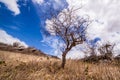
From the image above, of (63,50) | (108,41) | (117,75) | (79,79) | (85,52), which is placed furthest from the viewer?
(108,41)

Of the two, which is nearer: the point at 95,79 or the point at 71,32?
the point at 95,79

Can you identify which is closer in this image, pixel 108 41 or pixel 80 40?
pixel 80 40

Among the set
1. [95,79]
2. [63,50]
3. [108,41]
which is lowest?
[95,79]

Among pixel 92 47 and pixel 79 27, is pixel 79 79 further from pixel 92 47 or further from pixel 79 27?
pixel 92 47

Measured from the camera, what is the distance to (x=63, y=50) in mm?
15703

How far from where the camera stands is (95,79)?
9555mm

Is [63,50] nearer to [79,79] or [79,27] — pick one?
[79,27]

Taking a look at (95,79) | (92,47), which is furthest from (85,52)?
(95,79)

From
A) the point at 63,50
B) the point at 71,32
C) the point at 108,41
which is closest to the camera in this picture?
the point at 71,32

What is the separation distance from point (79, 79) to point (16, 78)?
302 cm

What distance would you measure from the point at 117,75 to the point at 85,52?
73.8 ft

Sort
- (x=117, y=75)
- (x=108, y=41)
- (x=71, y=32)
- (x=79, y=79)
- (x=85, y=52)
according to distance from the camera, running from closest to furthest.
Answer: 1. (x=117, y=75)
2. (x=79, y=79)
3. (x=71, y=32)
4. (x=85, y=52)
5. (x=108, y=41)

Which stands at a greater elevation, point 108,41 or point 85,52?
point 108,41

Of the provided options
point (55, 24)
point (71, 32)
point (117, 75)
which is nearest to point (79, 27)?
point (71, 32)
